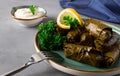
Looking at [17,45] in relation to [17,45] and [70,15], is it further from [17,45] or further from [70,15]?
[70,15]

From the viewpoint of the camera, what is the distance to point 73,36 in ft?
3.07

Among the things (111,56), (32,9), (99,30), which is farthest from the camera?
(32,9)

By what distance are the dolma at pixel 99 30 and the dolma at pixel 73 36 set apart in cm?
5

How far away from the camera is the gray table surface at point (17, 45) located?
875 millimetres

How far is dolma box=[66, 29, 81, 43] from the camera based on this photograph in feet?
3.09

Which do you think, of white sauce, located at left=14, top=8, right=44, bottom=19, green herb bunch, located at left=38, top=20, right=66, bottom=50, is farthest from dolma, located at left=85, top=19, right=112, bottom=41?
white sauce, located at left=14, top=8, right=44, bottom=19

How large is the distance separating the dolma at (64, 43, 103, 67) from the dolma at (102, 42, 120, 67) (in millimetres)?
18

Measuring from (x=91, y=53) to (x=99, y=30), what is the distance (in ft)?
0.44

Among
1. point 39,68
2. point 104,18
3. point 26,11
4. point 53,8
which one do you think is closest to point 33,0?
point 53,8

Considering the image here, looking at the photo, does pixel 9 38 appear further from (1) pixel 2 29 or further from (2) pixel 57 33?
(2) pixel 57 33

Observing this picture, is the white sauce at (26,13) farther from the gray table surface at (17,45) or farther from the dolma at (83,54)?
the dolma at (83,54)

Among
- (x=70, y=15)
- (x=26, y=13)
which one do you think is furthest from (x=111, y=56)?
(x=26, y=13)

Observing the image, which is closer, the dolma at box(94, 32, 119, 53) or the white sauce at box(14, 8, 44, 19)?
the dolma at box(94, 32, 119, 53)

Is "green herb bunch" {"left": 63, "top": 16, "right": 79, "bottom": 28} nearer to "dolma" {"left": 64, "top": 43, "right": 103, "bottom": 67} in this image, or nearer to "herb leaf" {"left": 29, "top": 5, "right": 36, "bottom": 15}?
"dolma" {"left": 64, "top": 43, "right": 103, "bottom": 67}
